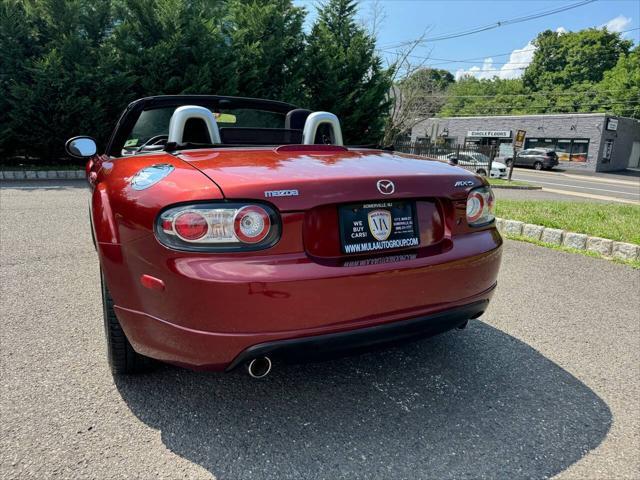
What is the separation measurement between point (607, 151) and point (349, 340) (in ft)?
136

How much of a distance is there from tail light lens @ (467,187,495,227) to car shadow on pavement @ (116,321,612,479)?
852mm

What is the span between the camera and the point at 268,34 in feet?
49.4

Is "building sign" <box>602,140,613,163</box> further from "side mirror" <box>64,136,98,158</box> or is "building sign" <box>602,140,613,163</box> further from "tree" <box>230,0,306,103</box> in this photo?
"side mirror" <box>64,136,98,158</box>

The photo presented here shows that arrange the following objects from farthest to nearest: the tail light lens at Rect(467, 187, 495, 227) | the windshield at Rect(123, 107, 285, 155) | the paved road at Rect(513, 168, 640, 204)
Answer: the paved road at Rect(513, 168, 640, 204)
the windshield at Rect(123, 107, 285, 155)
the tail light lens at Rect(467, 187, 495, 227)

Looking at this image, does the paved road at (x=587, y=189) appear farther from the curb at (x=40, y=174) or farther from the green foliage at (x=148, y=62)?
the curb at (x=40, y=174)

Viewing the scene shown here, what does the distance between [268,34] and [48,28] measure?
6456 millimetres

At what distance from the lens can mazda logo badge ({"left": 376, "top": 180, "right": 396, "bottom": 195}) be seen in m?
1.91

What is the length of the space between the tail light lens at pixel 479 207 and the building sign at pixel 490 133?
41577mm

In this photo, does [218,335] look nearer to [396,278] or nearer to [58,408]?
[396,278]

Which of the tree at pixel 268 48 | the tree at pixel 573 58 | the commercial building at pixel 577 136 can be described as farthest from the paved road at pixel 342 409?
the tree at pixel 573 58

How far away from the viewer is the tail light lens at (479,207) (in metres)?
2.25

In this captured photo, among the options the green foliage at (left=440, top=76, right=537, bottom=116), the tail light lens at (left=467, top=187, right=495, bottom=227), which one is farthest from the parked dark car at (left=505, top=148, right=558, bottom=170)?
the tail light lens at (left=467, top=187, right=495, bottom=227)

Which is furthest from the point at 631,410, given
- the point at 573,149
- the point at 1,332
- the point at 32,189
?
the point at 573,149

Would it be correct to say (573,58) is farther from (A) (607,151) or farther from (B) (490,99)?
(A) (607,151)
